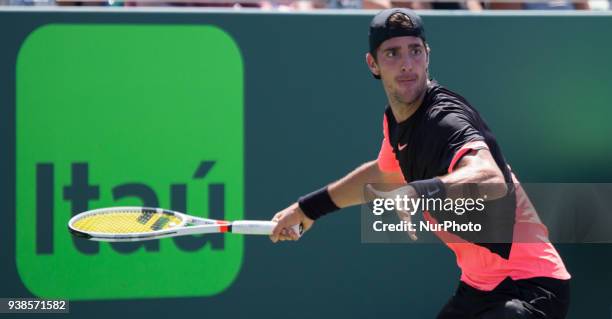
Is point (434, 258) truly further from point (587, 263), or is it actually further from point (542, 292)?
point (542, 292)

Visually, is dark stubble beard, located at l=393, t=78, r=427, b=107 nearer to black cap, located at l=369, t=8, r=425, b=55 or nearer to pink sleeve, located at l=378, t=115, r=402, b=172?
black cap, located at l=369, t=8, r=425, b=55

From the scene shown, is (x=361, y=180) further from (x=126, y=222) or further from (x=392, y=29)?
(x=126, y=222)

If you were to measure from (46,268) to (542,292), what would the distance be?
253cm

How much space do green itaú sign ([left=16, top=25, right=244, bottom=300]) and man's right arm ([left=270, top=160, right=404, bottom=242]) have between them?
3.09ft

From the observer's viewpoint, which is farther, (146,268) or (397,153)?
(146,268)

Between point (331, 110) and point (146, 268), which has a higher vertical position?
point (331, 110)

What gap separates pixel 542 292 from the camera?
124 inches

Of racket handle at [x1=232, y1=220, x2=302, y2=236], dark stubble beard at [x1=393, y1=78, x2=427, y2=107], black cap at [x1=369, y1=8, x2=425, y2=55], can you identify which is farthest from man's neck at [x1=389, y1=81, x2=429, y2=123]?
racket handle at [x1=232, y1=220, x2=302, y2=236]

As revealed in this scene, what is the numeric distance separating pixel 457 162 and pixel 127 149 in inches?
86.7

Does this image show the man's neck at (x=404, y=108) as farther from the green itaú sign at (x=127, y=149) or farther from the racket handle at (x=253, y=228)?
the green itaú sign at (x=127, y=149)

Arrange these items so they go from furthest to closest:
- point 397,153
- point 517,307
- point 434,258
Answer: point 434,258
point 397,153
point 517,307

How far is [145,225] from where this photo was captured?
12.8 feet

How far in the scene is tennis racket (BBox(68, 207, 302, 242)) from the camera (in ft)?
11.9

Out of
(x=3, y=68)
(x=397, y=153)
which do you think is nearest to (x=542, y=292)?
(x=397, y=153)
